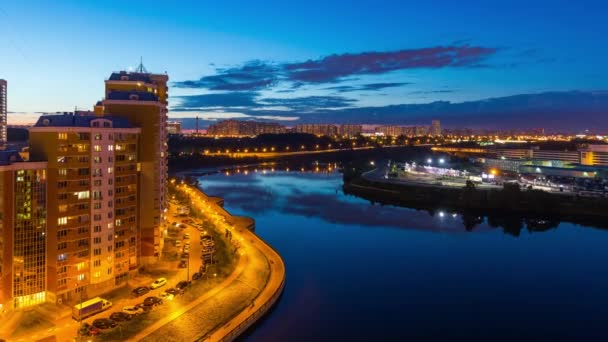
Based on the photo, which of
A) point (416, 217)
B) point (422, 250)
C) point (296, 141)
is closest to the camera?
point (422, 250)

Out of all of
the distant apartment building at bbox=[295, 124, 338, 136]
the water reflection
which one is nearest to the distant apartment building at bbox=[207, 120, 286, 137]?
the distant apartment building at bbox=[295, 124, 338, 136]

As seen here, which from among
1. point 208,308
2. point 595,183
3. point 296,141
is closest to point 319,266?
point 208,308

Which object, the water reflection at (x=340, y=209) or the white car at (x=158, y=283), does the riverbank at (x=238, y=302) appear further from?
the water reflection at (x=340, y=209)

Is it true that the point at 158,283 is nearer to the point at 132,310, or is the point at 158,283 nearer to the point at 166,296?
the point at 166,296

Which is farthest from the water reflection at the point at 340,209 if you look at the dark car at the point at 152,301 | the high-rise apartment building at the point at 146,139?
the dark car at the point at 152,301

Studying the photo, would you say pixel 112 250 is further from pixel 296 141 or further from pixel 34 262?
pixel 296 141
